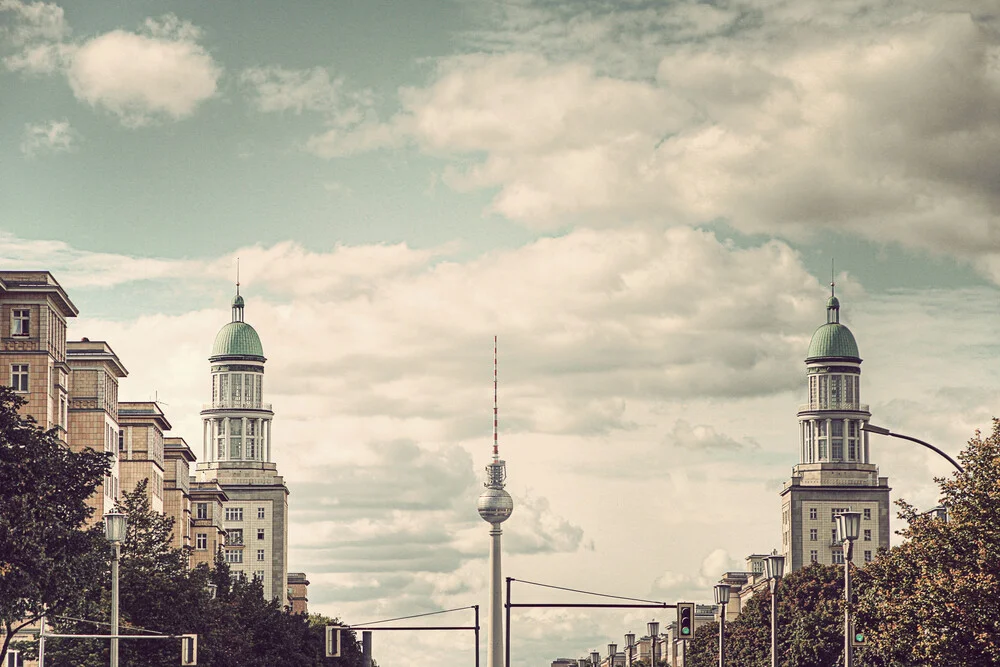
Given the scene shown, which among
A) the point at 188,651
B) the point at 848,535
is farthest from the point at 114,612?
the point at 848,535

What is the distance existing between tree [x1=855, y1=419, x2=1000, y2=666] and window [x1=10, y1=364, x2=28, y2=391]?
60.9m

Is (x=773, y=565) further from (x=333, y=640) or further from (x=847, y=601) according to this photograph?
(x=333, y=640)

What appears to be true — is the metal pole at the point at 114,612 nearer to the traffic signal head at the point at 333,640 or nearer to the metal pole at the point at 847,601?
the metal pole at the point at 847,601

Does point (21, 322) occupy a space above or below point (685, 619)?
above

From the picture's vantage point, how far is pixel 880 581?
65375mm

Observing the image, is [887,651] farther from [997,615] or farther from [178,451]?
[178,451]

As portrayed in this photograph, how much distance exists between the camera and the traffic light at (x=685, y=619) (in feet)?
282

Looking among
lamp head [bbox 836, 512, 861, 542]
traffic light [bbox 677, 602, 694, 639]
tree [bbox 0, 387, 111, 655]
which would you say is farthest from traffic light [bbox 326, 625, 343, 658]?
lamp head [bbox 836, 512, 861, 542]

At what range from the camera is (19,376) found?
109438 mm

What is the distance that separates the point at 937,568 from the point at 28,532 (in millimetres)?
28720

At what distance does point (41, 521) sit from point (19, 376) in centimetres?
4701

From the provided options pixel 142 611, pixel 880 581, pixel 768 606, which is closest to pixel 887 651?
pixel 880 581

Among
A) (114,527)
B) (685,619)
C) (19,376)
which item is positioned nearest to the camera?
(114,527)

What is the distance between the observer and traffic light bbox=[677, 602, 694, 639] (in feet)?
282
